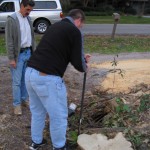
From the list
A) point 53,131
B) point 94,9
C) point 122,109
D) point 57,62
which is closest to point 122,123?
point 122,109

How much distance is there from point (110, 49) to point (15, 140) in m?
8.88

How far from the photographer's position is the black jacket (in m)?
4.57

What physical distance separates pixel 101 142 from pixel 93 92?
2.73 metres

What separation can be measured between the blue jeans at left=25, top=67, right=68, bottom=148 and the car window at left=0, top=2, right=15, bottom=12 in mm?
15168

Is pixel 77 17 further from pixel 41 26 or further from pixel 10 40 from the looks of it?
pixel 41 26

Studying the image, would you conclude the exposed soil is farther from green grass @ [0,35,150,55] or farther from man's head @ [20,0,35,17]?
green grass @ [0,35,150,55]

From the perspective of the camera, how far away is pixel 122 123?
5.84 meters

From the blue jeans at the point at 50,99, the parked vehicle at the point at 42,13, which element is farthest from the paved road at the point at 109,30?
the blue jeans at the point at 50,99

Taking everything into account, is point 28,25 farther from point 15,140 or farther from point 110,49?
point 110,49

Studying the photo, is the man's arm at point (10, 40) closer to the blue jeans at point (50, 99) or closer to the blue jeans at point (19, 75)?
the blue jeans at point (19, 75)

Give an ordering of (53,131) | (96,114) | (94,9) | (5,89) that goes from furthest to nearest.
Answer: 1. (94,9)
2. (5,89)
3. (96,114)
4. (53,131)

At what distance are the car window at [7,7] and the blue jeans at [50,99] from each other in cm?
1517

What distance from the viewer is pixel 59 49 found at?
4.61m

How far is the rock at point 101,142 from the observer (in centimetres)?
507
